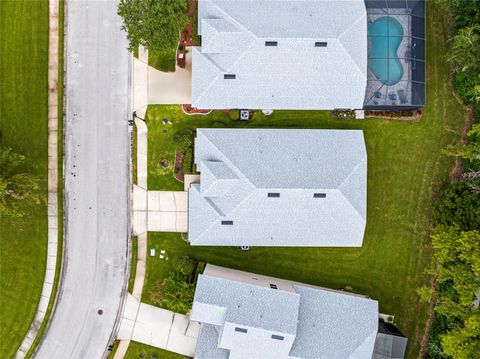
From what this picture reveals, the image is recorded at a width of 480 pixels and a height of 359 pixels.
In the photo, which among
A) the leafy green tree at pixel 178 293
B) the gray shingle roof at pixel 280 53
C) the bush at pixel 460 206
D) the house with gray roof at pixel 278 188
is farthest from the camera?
the leafy green tree at pixel 178 293

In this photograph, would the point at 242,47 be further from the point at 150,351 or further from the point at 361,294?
the point at 150,351

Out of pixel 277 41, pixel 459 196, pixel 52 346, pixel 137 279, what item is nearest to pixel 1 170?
pixel 137 279

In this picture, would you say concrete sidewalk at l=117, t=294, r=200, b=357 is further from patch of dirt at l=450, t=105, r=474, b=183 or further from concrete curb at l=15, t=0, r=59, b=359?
patch of dirt at l=450, t=105, r=474, b=183

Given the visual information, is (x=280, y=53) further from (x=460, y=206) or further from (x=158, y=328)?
(x=158, y=328)

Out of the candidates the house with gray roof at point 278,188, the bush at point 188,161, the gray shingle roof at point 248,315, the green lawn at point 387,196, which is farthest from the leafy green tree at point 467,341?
the bush at point 188,161

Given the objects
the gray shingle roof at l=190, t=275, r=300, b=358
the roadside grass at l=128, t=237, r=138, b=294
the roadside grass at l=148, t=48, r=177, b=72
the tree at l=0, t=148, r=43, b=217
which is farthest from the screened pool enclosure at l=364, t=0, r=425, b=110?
the tree at l=0, t=148, r=43, b=217

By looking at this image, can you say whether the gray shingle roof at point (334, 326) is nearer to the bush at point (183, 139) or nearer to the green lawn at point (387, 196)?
the green lawn at point (387, 196)

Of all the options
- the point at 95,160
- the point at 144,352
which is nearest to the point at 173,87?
the point at 95,160
